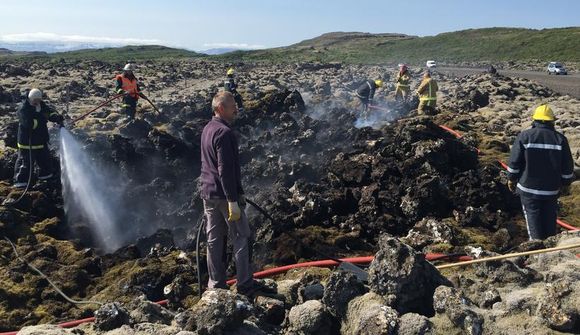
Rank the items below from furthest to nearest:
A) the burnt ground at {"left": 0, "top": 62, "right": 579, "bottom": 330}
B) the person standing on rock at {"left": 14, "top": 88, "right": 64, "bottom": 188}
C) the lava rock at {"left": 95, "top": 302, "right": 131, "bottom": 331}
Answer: the person standing on rock at {"left": 14, "top": 88, "right": 64, "bottom": 188}
the burnt ground at {"left": 0, "top": 62, "right": 579, "bottom": 330}
the lava rock at {"left": 95, "top": 302, "right": 131, "bottom": 331}

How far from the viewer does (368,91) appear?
56.9 ft

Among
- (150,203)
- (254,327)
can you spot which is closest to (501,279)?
(254,327)

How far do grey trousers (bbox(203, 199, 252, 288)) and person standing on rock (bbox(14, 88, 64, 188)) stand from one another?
18.9ft

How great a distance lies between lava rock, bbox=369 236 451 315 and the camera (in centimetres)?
448

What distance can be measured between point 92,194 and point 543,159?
850cm

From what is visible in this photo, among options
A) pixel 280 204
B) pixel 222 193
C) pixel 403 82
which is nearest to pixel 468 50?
pixel 403 82

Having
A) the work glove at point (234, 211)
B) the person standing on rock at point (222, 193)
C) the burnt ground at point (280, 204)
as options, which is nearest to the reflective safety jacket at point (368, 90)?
the burnt ground at point (280, 204)

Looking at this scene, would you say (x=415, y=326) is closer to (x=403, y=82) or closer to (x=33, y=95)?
(x=33, y=95)

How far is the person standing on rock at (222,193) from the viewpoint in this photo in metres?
5.11

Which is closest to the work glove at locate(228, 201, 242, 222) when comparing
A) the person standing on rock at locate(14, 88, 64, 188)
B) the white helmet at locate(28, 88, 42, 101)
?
the person standing on rock at locate(14, 88, 64, 188)

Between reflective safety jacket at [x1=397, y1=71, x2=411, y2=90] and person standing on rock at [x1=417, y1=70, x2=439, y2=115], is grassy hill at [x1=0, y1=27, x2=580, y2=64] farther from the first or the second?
person standing on rock at [x1=417, y1=70, x2=439, y2=115]

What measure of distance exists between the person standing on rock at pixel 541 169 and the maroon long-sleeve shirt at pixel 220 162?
3.50m

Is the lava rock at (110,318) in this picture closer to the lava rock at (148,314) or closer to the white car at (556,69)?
the lava rock at (148,314)

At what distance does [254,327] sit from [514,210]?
236 inches
